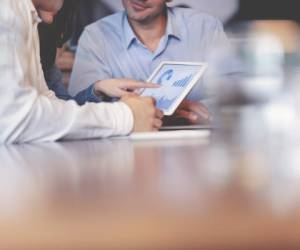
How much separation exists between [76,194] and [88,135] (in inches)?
25.4

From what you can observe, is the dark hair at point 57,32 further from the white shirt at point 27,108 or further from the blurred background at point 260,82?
the blurred background at point 260,82

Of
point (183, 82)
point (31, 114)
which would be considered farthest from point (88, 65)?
point (31, 114)

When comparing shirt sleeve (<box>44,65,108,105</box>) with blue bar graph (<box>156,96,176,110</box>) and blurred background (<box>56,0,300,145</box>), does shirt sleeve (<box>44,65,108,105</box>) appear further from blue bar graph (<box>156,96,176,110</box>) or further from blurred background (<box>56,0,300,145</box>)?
blurred background (<box>56,0,300,145</box>)

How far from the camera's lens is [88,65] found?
1.77 meters

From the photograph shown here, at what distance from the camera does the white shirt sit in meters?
1.02

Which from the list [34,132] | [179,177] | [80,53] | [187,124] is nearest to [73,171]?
[179,177]

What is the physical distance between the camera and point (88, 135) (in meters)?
1.11

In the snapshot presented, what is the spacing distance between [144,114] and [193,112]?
1.53 ft

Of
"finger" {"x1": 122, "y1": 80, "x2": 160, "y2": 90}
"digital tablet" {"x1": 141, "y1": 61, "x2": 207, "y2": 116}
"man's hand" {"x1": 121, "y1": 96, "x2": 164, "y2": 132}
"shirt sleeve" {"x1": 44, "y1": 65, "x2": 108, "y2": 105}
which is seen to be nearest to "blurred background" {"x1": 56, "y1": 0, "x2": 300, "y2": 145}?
"man's hand" {"x1": 121, "y1": 96, "x2": 164, "y2": 132}

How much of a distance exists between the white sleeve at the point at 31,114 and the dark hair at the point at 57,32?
635 millimetres

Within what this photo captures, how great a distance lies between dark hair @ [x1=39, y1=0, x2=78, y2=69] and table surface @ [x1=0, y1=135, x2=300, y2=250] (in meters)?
1.00

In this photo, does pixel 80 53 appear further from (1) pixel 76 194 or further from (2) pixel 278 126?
(1) pixel 76 194

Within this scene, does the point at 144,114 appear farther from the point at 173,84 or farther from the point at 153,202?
the point at 153,202

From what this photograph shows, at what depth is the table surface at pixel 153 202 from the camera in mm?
334
